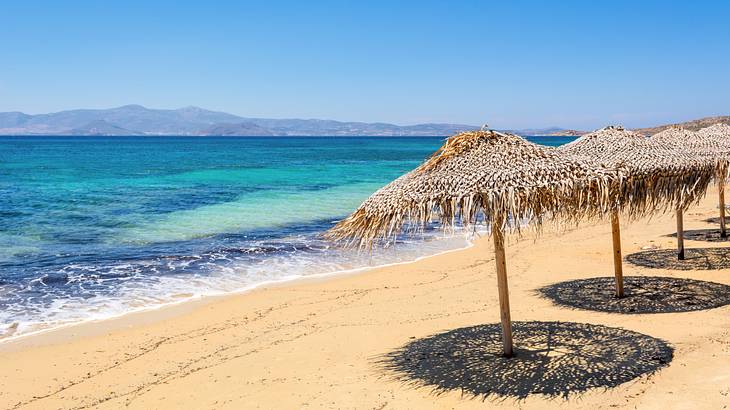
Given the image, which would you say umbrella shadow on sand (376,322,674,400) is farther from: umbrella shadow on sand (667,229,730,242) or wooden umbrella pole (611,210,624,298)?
umbrella shadow on sand (667,229,730,242)

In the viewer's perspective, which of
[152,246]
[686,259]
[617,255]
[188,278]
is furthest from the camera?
[152,246]

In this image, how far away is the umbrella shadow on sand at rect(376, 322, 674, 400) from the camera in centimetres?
538

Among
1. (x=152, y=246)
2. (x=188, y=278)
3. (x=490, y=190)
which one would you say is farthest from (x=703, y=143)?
(x=152, y=246)

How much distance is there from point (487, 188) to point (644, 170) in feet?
7.36

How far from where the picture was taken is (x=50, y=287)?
1090 centimetres

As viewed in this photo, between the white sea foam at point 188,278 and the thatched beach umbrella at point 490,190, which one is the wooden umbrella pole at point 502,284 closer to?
the thatched beach umbrella at point 490,190

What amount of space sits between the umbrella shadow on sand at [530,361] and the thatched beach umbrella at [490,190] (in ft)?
1.50

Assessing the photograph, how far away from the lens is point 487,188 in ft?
17.0

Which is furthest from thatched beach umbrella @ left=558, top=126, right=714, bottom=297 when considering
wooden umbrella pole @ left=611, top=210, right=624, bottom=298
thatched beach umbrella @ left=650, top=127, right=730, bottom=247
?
thatched beach umbrella @ left=650, top=127, right=730, bottom=247

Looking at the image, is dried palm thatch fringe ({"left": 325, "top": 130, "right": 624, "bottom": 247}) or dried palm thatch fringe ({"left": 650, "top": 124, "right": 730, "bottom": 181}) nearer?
dried palm thatch fringe ({"left": 325, "top": 130, "right": 624, "bottom": 247})

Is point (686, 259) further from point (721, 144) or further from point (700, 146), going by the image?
point (700, 146)

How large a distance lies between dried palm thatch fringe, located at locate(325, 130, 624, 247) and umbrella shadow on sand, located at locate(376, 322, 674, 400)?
1.31 meters

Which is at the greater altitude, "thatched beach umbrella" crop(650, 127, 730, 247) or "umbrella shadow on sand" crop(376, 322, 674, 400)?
"thatched beach umbrella" crop(650, 127, 730, 247)

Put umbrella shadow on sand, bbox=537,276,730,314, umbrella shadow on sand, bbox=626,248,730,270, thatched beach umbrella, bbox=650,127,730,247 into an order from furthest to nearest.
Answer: umbrella shadow on sand, bbox=626,248,730,270 < thatched beach umbrella, bbox=650,127,730,247 < umbrella shadow on sand, bbox=537,276,730,314
